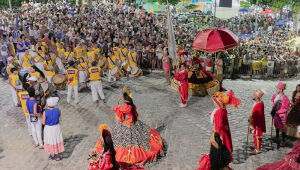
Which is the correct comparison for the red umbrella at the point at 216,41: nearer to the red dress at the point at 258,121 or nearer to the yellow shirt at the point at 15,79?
the red dress at the point at 258,121

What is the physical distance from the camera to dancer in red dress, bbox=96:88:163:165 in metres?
7.19

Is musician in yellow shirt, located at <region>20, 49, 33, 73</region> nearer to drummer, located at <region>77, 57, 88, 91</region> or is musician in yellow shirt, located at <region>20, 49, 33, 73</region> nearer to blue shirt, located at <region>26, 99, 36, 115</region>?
drummer, located at <region>77, 57, 88, 91</region>

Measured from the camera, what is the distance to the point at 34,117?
25.9 feet

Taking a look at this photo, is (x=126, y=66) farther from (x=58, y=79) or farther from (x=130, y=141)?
(x=130, y=141)

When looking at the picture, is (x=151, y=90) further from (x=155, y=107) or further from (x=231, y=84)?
(x=231, y=84)

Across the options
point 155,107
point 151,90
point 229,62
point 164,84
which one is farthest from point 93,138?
point 229,62

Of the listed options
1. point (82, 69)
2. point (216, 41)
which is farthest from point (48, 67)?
point (216, 41)

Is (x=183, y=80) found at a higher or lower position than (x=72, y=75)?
lower

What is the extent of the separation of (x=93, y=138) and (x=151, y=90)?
4.56m

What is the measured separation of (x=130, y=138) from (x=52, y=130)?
1.96 metres

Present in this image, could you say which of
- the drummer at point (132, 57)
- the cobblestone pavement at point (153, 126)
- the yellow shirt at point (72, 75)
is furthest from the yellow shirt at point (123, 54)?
the yellow shirt at point (72, 75)

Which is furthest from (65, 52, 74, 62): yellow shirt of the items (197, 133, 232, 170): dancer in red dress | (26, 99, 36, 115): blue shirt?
(197, 133, 232, 170): dancer in red dress

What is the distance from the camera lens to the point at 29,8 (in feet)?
90.2

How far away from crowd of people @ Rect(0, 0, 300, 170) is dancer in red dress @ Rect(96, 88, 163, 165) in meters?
0.02
